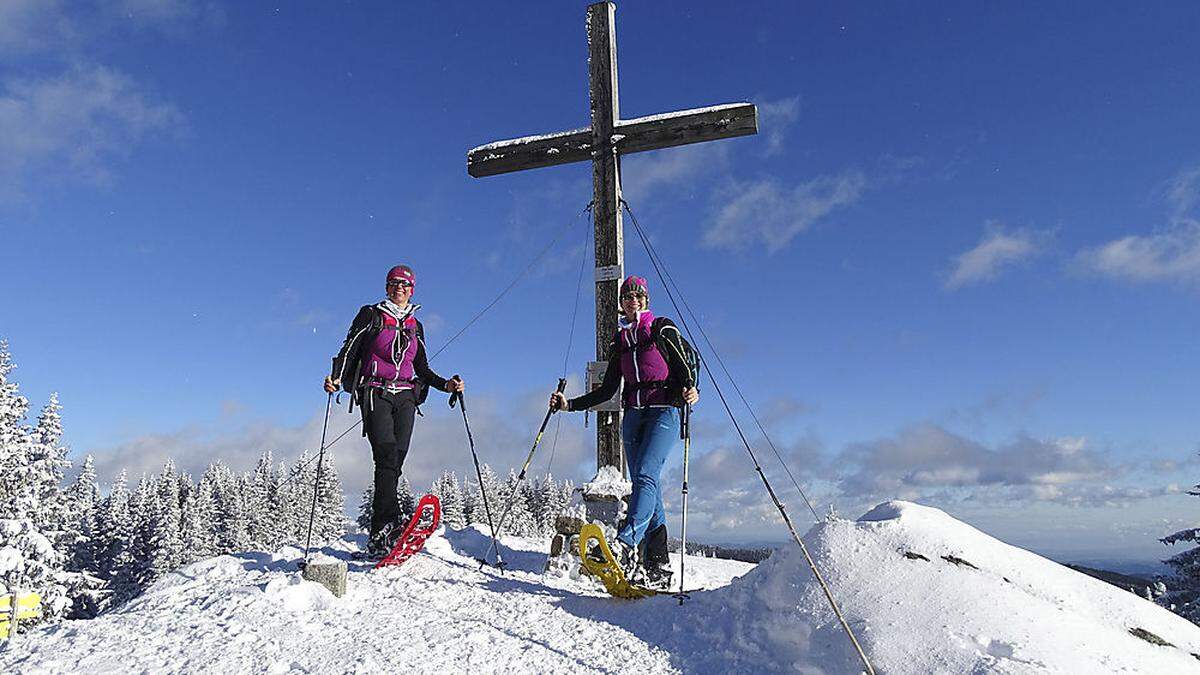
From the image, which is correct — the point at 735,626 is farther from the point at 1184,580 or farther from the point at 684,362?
the point at 1184,580

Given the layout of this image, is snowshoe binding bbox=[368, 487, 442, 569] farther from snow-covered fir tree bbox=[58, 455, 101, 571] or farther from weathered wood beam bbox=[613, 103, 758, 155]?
snow-covered fir tree bbox=[58, 455, 101, 571]

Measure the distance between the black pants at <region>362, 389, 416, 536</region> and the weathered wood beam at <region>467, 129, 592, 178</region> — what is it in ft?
12.9

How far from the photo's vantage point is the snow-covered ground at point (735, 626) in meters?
3.96

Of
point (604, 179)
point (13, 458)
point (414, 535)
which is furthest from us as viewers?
point (13, 458)

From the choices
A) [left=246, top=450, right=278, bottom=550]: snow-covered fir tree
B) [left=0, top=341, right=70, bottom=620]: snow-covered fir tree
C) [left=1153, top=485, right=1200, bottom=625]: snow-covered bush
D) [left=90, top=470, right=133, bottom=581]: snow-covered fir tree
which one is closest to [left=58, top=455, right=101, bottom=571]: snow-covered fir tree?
[left=90, top=470, right=133, bottom=581]: snow-covered fir tree

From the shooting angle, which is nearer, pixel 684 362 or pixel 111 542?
pixel 684 362

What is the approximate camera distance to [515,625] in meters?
5.15

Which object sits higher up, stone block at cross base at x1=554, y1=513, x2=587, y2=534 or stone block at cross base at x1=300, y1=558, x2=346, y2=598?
stone block at cross base at x1=554, y1=513, x2=587, y2=534

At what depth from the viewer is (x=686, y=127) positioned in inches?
348

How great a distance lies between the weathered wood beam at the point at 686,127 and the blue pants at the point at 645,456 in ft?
13.2

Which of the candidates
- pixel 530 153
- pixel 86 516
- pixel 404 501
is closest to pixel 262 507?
pixel 86 516

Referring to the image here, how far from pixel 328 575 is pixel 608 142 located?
6197 millimetres

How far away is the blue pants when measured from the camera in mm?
6230

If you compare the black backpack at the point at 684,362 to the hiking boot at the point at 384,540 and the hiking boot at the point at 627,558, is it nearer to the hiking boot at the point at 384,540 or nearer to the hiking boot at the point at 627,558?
the hiking boot at the point at 627,558
